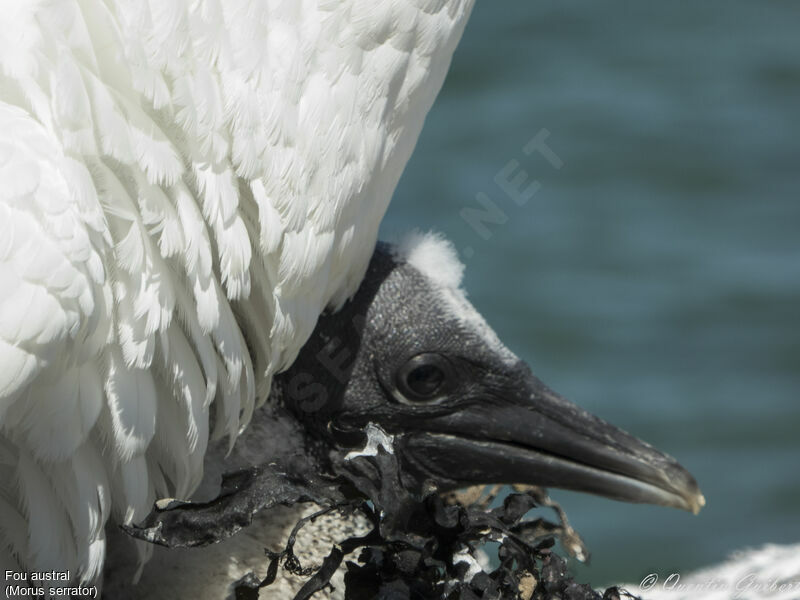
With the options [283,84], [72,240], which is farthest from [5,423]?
[283,84]

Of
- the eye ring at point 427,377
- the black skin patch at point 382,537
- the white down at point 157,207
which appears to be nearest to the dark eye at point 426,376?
the eye ring at point 427,377

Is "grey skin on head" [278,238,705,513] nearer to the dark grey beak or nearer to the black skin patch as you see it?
the dark grey beak

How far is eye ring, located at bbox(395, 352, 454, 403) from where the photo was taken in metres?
2.85

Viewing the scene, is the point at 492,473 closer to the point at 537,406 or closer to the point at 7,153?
the point at 537,406

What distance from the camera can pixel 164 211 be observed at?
7.01 feet

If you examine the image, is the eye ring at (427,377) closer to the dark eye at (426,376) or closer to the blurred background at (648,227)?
the dark eye at (426,376)

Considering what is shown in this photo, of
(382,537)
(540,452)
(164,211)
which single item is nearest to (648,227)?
(540,452)

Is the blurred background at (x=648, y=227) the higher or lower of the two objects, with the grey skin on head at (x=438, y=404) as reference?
lower

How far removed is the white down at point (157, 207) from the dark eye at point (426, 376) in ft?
1.64

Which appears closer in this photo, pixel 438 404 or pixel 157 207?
pixel 157 207

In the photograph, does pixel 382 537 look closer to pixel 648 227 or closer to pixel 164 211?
pixel 164 211

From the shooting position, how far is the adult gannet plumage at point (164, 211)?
1.98 m

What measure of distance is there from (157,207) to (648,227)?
4041 mm

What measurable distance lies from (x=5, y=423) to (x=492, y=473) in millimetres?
1118
